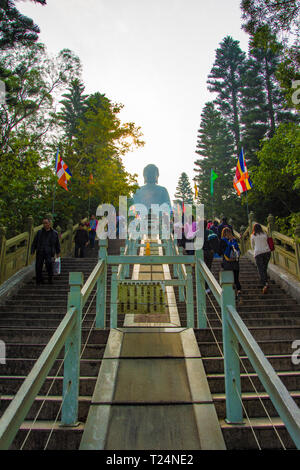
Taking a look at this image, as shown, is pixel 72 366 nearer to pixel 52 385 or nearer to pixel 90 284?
pixel 52 385

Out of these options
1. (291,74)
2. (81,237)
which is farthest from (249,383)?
(81,237)

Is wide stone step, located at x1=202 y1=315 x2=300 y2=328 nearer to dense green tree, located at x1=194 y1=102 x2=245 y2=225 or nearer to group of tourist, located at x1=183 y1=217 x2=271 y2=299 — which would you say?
group of tourist, located at x1=183 y1=217 x2=271 y2=299

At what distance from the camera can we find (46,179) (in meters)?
17.1

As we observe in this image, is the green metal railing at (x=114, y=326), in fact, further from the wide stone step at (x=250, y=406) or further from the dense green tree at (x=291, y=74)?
the dense green tree at (x=291, y=74)

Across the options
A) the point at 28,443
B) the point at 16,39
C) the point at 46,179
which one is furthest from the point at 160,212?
the point at 28,443

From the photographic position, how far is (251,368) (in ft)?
12.4

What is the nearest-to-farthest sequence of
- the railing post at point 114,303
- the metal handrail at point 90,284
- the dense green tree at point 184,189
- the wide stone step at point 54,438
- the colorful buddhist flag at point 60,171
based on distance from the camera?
1. the wide stone step at point 54,438
2. the metal handrail at point 90,284
3. the railing post at point 114,303
4. the colorful buddhist flag at point 60,171
5. the dense green tree at point 184,189

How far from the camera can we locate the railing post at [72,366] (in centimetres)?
280

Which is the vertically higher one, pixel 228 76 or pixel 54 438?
pixel 228 76

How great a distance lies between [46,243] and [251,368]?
6.16 metres

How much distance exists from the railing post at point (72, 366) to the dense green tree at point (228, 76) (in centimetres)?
3538

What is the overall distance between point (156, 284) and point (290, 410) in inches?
114

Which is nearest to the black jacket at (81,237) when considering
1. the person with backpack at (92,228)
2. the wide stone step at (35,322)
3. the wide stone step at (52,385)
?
the person with backpack at (92,228)

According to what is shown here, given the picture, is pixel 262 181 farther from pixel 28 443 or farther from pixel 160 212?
pixel 28 443
